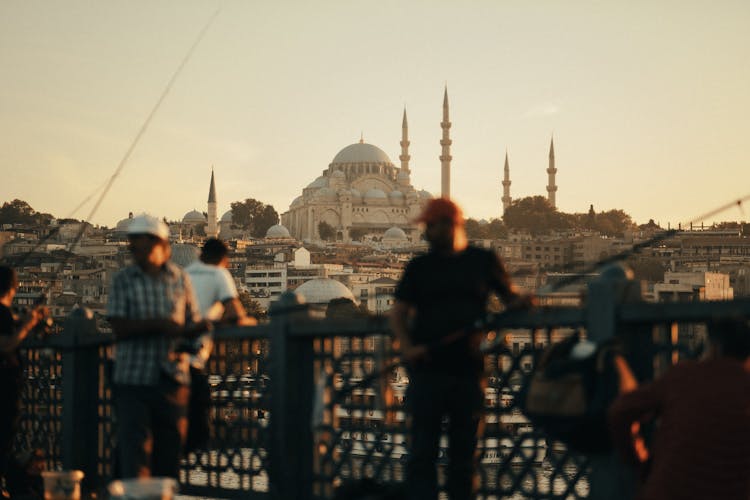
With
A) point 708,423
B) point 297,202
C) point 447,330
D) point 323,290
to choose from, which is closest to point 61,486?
point 447,330

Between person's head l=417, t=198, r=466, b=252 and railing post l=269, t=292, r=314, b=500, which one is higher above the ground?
person's head l=417, t=198, r=466, b=252

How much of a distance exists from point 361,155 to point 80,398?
142 meters

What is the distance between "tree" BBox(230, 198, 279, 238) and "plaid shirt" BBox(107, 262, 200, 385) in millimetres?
134303

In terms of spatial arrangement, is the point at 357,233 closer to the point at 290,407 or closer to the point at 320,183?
the point at 320,183

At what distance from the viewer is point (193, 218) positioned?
144750 mm

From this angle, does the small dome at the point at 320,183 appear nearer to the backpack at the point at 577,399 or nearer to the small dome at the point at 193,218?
the small dome at the point at 193,218

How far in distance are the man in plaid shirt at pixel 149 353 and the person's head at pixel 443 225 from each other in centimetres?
106

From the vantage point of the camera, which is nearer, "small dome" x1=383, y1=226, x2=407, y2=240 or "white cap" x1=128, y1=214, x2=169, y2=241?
"white cap" x1=128, y1=214, x2=169, y2=241

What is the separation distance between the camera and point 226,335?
604cm

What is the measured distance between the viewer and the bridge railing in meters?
4.78

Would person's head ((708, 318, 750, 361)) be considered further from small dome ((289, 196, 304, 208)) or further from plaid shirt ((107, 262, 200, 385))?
small dome ((289, 196, 304, 208))

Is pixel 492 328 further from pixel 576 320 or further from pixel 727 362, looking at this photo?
pixel 727 362

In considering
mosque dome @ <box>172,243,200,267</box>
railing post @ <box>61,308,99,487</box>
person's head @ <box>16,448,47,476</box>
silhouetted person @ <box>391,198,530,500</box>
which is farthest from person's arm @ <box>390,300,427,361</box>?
mosque dome @ <box>172,243,200,267</box>

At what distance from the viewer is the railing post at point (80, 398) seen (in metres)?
6.68
